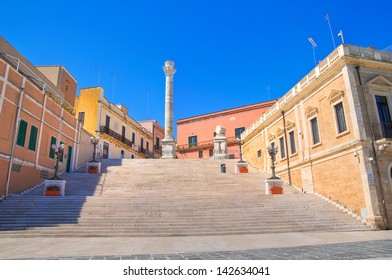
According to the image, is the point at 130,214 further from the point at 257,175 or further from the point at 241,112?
the point at 241,112

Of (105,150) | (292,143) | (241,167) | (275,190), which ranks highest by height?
(105,150)

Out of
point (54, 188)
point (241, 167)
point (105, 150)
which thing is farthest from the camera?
point (105, 150)

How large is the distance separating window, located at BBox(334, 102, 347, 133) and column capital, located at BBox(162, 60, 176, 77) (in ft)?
69.2

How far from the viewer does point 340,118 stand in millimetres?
13672

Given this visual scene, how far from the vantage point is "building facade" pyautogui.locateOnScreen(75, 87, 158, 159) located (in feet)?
93.9

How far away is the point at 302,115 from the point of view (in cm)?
1705

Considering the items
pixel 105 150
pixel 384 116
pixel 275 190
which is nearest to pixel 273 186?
pixel 275 190

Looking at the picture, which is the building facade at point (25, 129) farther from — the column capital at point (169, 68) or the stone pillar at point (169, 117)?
the column capital at point (169, 68)

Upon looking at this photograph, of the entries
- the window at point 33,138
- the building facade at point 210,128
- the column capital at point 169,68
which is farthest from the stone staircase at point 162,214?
the building facade at point 210,128

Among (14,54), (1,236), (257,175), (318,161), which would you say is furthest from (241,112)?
(1,236)

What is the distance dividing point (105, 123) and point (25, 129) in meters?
15.7

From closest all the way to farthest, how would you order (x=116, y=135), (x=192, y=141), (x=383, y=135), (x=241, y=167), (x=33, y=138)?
(x=383, y=135)
(x=33, y=138)
(x=241, y=167)
(x=116, y=135)
(x=192, y=141)

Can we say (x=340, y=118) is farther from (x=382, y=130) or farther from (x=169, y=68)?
(x=169, y=68)

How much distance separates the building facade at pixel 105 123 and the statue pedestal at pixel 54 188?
44.3 feet
